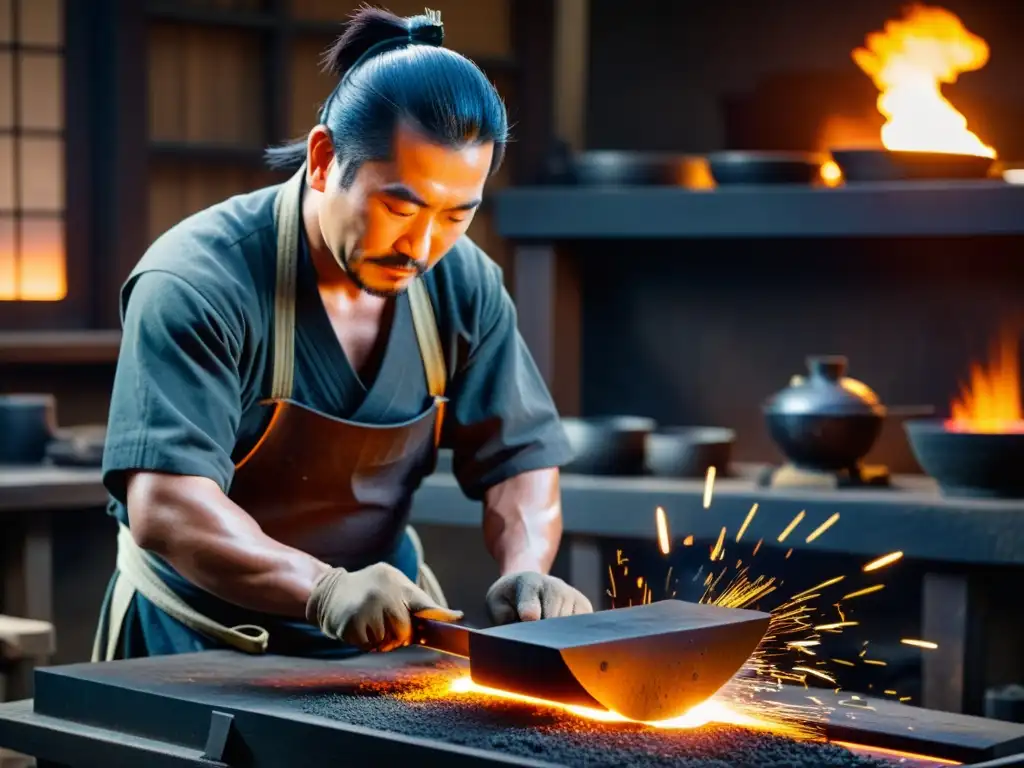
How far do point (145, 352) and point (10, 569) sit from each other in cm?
249

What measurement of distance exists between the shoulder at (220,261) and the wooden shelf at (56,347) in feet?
8.51

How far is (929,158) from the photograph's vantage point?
4.90 metres

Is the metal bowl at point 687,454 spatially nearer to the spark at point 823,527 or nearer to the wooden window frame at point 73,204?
the spark at point 823,527

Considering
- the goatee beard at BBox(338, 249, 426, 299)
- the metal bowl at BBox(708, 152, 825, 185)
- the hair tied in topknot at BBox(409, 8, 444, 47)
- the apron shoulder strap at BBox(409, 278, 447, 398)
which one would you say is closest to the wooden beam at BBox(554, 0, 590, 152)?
the metal bowl at BBox(708, 152, 825, 185)

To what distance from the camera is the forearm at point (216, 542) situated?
256cm

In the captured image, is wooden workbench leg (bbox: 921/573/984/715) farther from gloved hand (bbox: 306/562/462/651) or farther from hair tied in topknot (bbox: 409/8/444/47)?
hair tied in topknot (bbox: 409/8/444/47)

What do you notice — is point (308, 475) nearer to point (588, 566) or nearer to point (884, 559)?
point (884, 559)

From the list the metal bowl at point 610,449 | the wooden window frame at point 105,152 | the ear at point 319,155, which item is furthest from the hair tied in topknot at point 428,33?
the wooden window frame at point 105,152

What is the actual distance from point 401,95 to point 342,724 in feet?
3.07

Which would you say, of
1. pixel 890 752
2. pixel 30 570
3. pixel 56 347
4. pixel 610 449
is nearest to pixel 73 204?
pixel 56 347

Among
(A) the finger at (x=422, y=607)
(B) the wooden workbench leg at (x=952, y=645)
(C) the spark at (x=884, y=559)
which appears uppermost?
(A) the finger at (x=422, y=607)

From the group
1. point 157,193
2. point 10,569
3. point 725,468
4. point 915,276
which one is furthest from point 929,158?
point 10,569

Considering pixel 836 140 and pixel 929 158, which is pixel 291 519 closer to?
pixel 929 158

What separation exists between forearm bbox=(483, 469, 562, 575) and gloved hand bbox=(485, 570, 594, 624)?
239 millimetres
